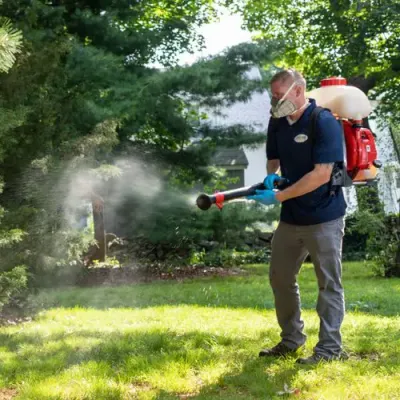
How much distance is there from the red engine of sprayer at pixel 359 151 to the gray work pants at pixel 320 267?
13.2 inches

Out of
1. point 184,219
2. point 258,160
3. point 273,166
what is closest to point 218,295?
point 184,219

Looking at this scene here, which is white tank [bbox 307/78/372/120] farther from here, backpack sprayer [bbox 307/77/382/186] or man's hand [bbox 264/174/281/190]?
man's hand [bbox 264/174/281/190]

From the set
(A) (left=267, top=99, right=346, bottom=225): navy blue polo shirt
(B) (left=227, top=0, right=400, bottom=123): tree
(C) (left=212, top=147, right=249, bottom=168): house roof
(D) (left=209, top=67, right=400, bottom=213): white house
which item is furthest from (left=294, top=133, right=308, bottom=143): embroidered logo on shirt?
(C) (left=212, top=147, right=249, bottom=168): house roof

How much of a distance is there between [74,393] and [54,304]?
14.6 feet

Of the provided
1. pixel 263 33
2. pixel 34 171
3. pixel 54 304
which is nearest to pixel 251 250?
pixel 263 33

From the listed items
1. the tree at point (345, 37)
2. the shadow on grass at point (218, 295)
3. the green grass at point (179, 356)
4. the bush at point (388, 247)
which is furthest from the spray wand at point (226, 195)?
the tree at point (345, 37)

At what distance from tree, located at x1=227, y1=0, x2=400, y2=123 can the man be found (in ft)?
38.3

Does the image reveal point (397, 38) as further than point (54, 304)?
Yes

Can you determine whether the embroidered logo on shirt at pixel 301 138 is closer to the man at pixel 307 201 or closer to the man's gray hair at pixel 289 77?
the man at pixel 307 201

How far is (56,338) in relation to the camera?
5.77m

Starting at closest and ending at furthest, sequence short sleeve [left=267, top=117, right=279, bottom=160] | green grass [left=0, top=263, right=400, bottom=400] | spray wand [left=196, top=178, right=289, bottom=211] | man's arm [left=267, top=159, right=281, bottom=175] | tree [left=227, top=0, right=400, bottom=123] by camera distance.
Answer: green grass [left=0, top=263, right=400, bottom=400]
spray wand [left=196, top=178, right=289, bottom=211]
short sleeve [left=267, top=117, right=279, bottom=160]
man's arm [left=267, top=159, right=281, bottom=175]
tree [left=227, top=0, right=400, bottom=123]

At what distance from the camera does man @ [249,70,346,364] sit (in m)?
4.37

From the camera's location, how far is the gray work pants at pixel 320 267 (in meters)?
4.53

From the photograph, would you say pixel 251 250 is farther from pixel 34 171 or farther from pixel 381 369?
pixel 381 369
